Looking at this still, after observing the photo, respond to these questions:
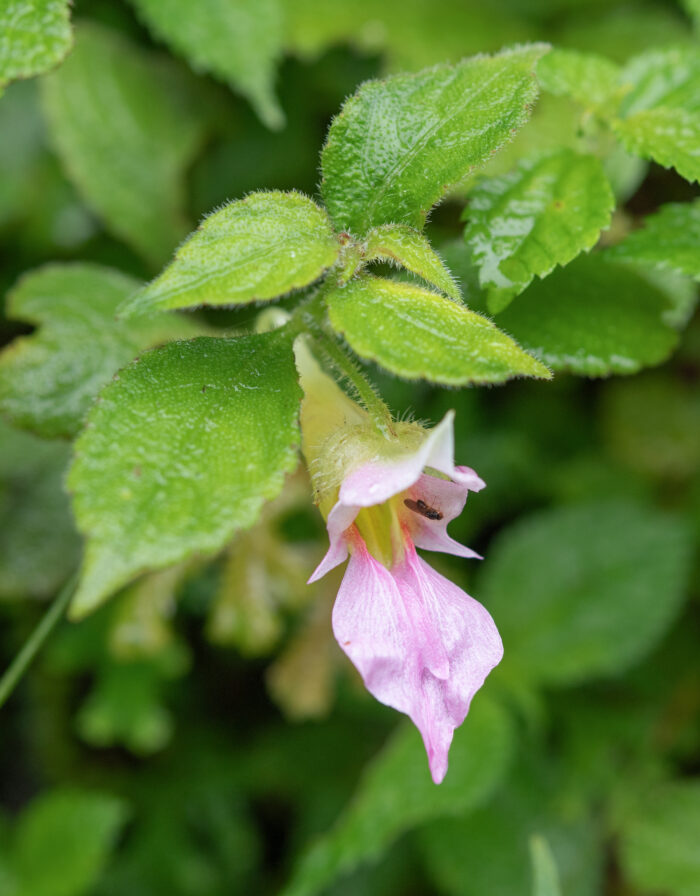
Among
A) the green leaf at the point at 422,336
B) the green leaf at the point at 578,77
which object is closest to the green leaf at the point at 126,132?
the green leaf at the point at 578,77

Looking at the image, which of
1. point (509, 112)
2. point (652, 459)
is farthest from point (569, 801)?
point (509, 112)

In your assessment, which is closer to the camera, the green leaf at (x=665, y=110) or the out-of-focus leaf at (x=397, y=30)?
the green leaf at (x=665, y=110)

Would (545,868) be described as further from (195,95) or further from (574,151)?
(195,95)

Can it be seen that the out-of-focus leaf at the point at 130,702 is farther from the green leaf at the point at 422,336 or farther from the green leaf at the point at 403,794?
the green leaf at the point at 422,336

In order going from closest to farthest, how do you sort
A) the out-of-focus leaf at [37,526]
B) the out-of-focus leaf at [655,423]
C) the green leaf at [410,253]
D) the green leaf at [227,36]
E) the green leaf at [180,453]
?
the green leaf at [180,453] < the green leaf at [410,253] < the green leaf at [227,36] < the out-of-focus leaf at [37,526] < the out-of-focus leaf at [655,423]

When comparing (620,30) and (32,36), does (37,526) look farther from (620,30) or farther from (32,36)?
(620,30)

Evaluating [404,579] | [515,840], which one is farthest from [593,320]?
[515,840]

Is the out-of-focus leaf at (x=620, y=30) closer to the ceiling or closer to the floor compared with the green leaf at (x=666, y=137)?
closer to the floor
